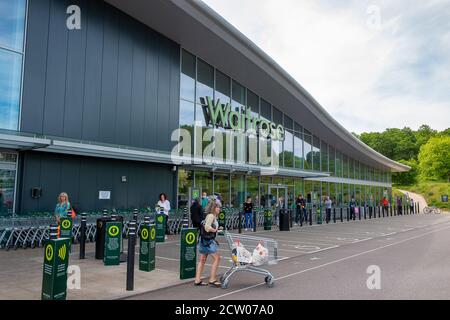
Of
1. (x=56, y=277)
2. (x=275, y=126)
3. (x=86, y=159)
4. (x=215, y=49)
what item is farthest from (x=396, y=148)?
(x=56, y=277)

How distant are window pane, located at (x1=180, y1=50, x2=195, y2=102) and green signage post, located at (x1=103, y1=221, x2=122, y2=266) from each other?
11331mm

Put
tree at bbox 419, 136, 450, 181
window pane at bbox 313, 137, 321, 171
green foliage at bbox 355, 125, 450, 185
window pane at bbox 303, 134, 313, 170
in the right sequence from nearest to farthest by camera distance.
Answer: window pane at bbox 303, 134, 313, 170
window pane at bbox 313, 137, 321, 171
tree at bbox 419, 136, 450, 181
green foliage at bbox 355, 125, 450, 185

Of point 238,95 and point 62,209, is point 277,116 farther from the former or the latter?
point 62,209

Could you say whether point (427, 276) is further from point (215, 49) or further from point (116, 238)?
point (215, 49)

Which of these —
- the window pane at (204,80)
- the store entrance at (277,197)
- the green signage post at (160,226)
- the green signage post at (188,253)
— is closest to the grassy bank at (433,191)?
the store entrance at (277,197)

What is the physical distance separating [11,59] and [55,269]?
33.2ft

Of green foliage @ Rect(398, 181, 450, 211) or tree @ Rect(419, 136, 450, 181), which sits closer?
green foliage @ Rect(398, 181, 450, 211)

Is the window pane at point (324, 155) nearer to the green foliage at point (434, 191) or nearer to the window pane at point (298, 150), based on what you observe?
the window pane at point (298, 150)

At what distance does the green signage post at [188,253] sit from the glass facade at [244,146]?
35.6 ft

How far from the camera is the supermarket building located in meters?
13.2

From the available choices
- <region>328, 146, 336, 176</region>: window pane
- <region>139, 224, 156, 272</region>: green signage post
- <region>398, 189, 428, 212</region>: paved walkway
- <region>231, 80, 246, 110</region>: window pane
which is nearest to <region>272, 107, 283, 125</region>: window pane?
Result: <region>231, 80, 246, 110</region>: window pane

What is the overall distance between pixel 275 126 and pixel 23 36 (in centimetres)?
1719

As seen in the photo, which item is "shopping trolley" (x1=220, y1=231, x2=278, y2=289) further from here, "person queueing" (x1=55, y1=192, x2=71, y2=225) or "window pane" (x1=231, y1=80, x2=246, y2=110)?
"window pane" (x1=231, y1=80, x2=246, y2=110)

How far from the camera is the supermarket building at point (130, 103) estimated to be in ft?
43.3
